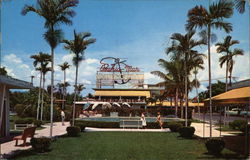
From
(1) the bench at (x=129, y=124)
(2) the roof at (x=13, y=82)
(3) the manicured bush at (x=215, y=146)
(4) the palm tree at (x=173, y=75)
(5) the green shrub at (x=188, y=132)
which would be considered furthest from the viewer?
(4) the palm tree at (x=173, y=75)

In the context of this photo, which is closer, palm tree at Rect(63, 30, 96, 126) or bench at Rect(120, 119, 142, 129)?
palm tree at Rect(63, 30, 96, 126)

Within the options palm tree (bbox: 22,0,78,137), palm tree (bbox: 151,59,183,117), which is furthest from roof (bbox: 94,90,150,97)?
palm tree (bbox: 22,0,78,137)

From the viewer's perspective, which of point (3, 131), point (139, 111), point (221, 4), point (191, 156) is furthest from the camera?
point (139, 111)

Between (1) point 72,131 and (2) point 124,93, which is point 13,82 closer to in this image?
(1) point 72,131

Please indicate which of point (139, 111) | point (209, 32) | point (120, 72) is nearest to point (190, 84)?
point (139, 111)

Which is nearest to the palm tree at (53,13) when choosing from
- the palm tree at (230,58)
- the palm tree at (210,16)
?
the palm tree at (210,16)

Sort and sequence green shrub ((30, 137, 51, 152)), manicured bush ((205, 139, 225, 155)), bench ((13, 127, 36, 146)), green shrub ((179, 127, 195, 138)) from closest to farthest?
1. manicured bush ((205, 139, 225, 155))
2. green shrub ((30, 137, 51, 152))
3. bench ((13, 127, 36, 146))
4. green shrub ((179, 127, 195, 138))

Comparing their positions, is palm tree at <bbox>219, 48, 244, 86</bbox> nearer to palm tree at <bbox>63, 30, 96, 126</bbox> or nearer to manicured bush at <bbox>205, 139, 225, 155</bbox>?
palm tree at <bbox>63, 30, 96, 126</bbox>

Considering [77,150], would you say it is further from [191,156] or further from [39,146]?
[191,156]

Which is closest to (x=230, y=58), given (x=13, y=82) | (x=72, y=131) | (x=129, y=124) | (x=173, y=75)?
(x=173, y=75)

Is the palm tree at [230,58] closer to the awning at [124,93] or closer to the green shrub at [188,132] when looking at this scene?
the green shrub at [188,132]

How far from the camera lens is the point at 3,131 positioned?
1797cm

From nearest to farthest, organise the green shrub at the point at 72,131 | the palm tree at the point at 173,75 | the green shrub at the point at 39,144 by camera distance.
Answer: the green shrub at the point at 39,144 < the green shrub at the point at 72,131 < the palm tree at the point at 173,75

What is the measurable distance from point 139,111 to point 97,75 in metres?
22.7
